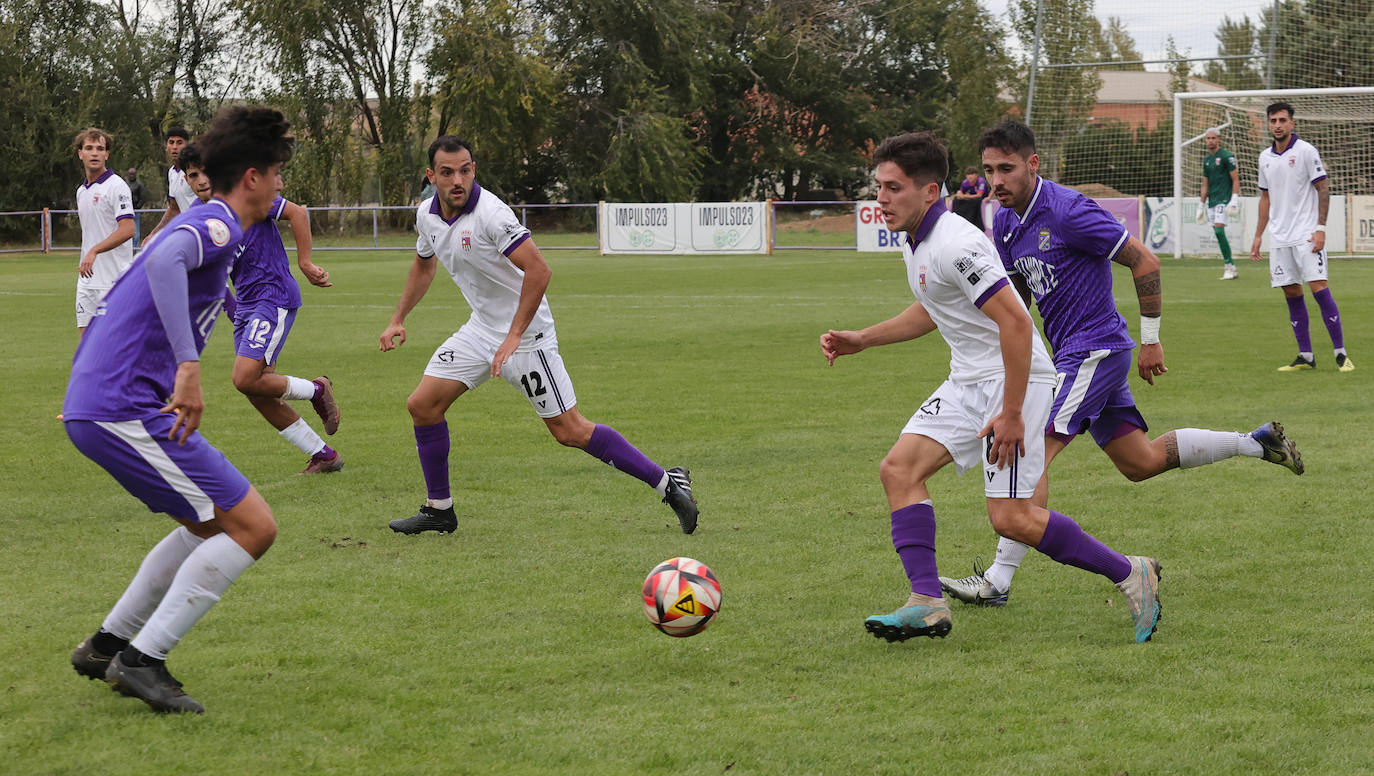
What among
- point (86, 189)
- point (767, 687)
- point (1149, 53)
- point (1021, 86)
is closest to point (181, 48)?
point (1021, 86)

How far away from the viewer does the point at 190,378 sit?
13.2ft

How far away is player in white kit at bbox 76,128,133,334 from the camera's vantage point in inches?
445

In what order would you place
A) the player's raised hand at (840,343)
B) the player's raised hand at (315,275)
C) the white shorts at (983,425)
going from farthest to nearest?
the player's raised hand at (315,275)
the player's raised hand at (840,343)
the white shorts at (983,425)

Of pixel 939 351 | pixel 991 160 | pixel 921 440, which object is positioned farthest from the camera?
pixel 939 351

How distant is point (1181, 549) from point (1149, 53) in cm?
2772

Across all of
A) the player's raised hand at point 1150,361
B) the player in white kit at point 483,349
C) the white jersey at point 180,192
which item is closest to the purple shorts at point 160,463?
the player in white kit at point 483,349

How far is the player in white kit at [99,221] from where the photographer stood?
37.1 ft

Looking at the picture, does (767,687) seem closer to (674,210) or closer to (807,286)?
(807,286)

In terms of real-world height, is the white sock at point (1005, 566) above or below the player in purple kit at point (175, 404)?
below

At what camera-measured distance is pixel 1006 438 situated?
467cm

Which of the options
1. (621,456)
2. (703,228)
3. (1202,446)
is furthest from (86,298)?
(703,228)

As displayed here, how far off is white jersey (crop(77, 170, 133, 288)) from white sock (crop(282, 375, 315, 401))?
440 cm

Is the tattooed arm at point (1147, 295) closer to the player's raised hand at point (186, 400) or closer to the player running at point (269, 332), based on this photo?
the player's raised hand at point (186, 400)

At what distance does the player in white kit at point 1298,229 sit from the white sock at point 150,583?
9971 millimetres
